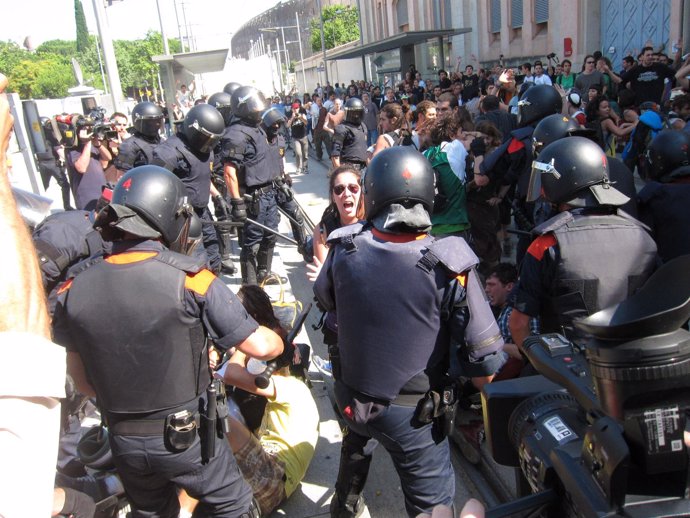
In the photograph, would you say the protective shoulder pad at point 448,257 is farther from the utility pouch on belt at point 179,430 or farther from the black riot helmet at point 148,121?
the black riot helmet at point 148,121

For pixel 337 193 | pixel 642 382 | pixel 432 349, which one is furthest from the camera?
pixel 337 193

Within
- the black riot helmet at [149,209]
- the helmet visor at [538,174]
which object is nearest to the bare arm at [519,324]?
the helmet visor at [538,174]

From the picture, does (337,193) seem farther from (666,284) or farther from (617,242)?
(666,284)

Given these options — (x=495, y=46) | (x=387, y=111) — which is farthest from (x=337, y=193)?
(x=495, y=46)

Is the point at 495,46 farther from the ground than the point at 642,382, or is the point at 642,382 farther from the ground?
the point at 495,46

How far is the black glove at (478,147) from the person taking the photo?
5.40 metres

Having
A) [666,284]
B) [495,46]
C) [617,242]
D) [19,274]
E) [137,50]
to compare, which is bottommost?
→ [617,242]

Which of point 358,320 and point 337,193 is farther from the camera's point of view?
point 337,193

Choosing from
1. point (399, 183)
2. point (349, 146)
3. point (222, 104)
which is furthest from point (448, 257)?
point (222, 104)

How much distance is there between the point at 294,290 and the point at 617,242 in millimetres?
4436

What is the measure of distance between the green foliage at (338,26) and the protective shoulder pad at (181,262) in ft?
192

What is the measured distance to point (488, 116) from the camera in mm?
6953

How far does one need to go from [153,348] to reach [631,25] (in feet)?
57.6

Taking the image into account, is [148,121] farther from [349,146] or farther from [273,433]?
[273,433]
